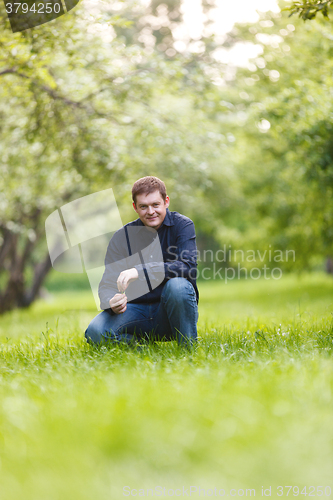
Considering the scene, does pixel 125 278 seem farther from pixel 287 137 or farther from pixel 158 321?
pixel 287 137

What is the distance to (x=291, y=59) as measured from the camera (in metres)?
8.88

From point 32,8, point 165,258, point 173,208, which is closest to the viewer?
point 165,258

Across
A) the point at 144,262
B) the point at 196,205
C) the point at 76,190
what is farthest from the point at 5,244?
the point at 144,262

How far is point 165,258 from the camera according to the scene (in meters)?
3.48

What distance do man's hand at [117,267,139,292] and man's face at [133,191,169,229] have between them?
46 centimetres

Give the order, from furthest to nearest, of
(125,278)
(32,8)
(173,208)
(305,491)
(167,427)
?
(173,208) → (32,8) → (125,278) → (167,427) → (305,491)

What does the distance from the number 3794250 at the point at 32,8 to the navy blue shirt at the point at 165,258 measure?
2431mm

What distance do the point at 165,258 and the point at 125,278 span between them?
490mm

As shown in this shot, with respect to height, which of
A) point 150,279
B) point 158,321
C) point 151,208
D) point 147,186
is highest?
point 147,186

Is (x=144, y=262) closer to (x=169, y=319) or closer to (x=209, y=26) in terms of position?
(x=169, y=319)

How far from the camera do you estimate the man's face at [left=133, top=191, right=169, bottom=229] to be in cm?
333

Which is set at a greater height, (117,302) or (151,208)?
(151,208)

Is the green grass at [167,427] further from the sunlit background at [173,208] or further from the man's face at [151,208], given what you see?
the man's face at [151,208]

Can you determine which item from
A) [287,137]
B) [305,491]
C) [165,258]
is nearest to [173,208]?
[287,137]
